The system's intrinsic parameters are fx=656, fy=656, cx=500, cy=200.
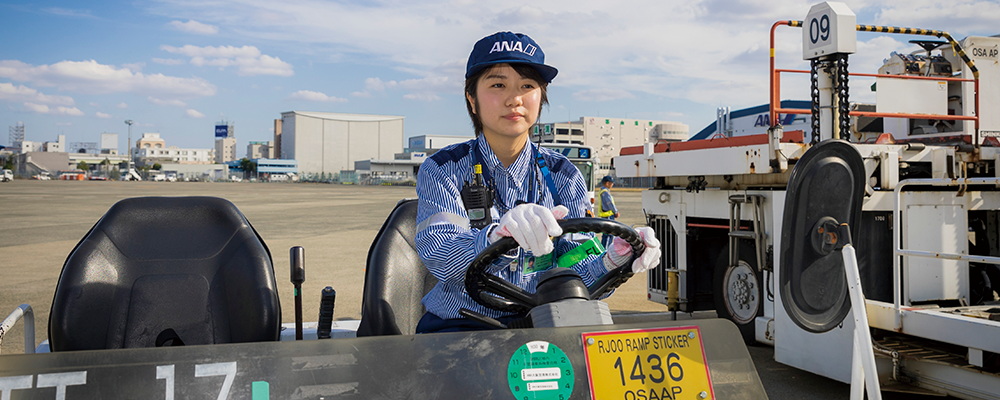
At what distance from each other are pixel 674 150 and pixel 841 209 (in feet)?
13.7

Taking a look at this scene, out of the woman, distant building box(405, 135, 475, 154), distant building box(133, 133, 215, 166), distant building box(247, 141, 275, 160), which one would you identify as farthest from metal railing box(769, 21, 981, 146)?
distant building box(247, 141, 275, 160)

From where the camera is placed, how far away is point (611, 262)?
6.40 ft

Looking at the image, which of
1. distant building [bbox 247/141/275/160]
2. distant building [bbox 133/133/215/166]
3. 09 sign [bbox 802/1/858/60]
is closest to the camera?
09 sign [bbox 802/1/858/60]

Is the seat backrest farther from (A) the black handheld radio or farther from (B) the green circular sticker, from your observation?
(B) the green circular sticker

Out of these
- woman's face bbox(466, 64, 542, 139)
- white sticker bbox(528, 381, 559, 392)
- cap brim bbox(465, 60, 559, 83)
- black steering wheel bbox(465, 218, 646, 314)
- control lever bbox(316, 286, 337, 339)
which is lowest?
control lever bbox(316, 286, 337, 339)

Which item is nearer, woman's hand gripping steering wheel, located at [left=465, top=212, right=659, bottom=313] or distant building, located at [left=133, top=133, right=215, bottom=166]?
woman's hand gripping steering wheel, located at [left=465, top=212, right=659, bottom=313]

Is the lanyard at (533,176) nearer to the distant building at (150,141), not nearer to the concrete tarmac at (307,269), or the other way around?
the concrete tarmac at (307,269)

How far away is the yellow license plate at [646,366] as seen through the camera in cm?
136

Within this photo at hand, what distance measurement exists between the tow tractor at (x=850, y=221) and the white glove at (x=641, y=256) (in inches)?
13.1

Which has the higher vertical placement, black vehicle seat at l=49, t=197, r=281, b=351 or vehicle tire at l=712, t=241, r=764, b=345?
black vehicle seat at l=49, t=197, r=281, b=351

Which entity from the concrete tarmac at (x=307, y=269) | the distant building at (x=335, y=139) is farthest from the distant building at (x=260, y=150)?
the concrete tarmac at (x=307, y=269)

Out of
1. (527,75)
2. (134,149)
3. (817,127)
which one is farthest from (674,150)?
(134,149)

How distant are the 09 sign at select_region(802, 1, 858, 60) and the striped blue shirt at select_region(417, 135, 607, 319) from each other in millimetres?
2832

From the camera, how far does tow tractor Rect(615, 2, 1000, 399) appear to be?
1.74 meters
